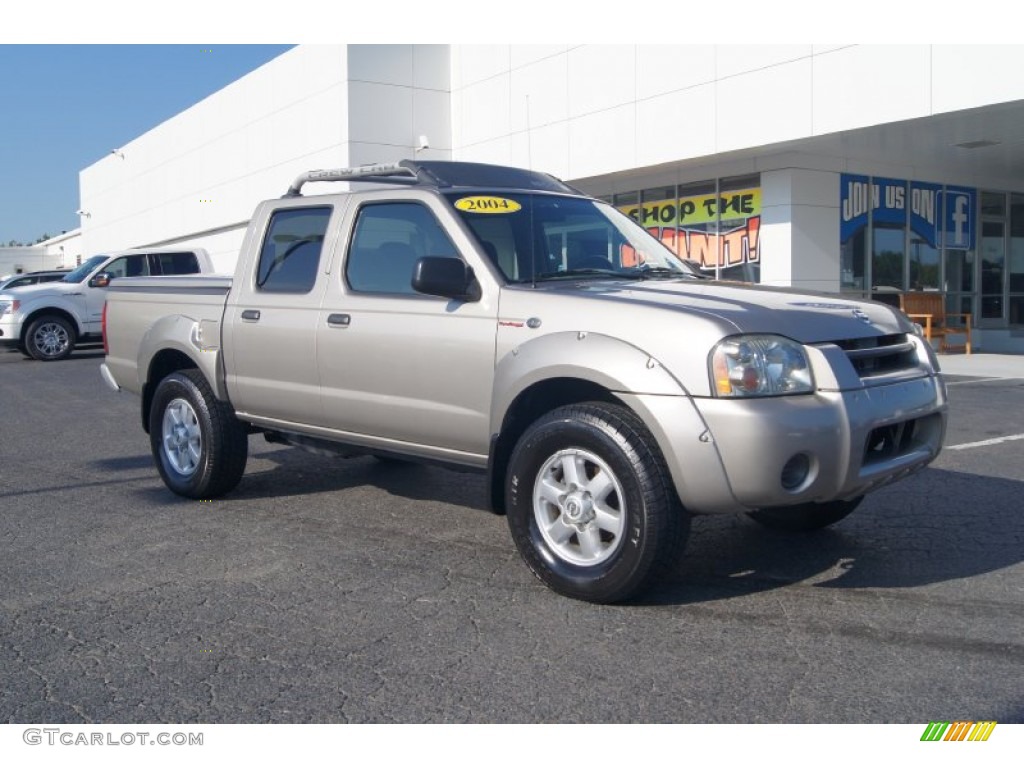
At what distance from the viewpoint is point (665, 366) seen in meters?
4.30

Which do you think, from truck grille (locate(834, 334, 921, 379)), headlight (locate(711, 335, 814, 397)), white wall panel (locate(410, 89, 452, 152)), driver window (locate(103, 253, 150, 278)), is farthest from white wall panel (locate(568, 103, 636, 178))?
headlight (locate(711, 335, 814, 397))

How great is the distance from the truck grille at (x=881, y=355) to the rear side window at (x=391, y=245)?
78.8 inches

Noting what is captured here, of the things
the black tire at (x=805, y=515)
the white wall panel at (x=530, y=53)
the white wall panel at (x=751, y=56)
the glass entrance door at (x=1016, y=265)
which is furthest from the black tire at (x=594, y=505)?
the glass entrance door at (x=1016, y=265)

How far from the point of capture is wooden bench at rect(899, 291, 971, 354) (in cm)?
1972

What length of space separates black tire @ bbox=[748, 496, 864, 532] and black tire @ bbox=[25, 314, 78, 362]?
17.0 metres

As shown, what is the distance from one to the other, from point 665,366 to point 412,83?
22393 millimetres

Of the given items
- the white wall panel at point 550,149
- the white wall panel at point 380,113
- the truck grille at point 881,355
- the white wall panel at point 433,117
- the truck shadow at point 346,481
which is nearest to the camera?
the truck grille at point 881,355

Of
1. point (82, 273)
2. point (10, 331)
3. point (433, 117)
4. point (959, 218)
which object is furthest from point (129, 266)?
point (959, 218)

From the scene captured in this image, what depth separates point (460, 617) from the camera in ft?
14.4
